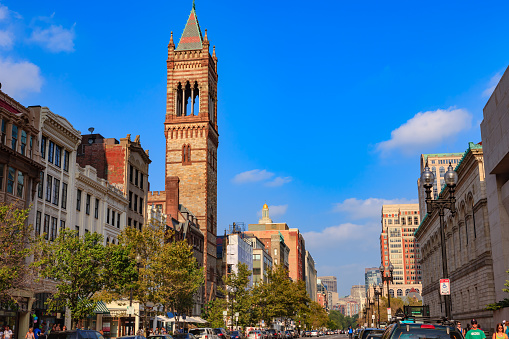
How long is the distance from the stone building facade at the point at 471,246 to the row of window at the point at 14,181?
34349 millimetres

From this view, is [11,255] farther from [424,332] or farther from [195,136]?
[195,136]

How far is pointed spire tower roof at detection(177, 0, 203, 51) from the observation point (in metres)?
100

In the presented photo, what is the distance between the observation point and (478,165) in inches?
2141

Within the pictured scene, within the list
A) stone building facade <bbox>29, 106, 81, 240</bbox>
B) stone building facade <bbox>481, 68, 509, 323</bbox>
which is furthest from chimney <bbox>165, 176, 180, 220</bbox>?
stone building facade <bbox>481, 68, 509, 323</bbox>

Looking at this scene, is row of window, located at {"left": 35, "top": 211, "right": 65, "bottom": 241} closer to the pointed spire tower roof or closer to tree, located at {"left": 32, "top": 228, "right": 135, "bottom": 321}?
tree, located at {"left": 32, "top": 228, "right": 135, "bottom": 321}

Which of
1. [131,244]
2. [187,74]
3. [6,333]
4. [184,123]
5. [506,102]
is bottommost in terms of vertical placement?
[6,333]

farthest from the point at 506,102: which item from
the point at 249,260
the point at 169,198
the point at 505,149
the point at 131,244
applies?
the point at 249,260

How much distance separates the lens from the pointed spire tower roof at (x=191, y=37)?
10044 centimetres

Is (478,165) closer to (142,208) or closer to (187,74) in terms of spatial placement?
(142,208)

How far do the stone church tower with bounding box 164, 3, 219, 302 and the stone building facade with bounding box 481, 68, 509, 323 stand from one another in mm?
47869

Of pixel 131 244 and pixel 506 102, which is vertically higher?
pixel 506 102

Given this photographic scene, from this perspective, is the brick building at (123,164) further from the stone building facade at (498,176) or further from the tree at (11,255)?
the stone building facade at (498,176)

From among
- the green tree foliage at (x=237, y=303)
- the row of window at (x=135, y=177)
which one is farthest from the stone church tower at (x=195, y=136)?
the row of window at (x=135, y=177)

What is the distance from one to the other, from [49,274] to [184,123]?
2313 inches
